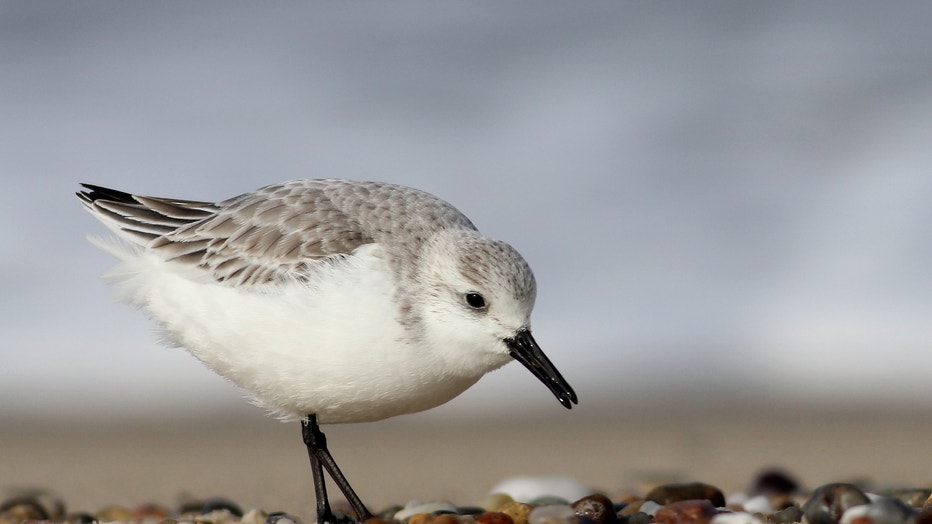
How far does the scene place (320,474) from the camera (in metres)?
5.27

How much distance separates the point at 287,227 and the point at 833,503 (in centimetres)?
256

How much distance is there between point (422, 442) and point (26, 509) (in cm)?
463

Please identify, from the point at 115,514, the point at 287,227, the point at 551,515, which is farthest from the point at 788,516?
the point at 115,514

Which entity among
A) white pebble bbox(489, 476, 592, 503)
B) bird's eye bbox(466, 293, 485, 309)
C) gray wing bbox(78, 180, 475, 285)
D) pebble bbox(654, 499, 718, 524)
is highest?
gray wing bbox(78, 180, 475, 285)

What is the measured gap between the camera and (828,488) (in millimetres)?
4531

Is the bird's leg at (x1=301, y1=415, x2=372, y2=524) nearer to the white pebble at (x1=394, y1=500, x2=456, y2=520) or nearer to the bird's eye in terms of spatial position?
the white pebble at (x1=394, y1=500, x2=456, y2=520)

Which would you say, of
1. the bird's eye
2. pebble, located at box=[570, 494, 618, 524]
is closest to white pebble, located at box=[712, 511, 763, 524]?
pebble, located at box=[570, 494, 618, 524]

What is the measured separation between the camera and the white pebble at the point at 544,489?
19.1 feet

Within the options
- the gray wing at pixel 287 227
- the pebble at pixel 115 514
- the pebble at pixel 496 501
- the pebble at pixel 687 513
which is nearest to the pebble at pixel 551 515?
the pebble at pixel 687 513

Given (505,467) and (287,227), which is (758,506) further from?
(505,467)

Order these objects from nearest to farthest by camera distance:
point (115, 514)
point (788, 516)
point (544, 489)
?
point (788, 516)
point (115, 514)
point (544, 489)

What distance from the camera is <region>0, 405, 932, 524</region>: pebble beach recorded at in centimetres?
507

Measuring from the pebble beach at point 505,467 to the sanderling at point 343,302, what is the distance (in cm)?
57

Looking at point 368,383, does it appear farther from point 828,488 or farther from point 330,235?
point 828,488
